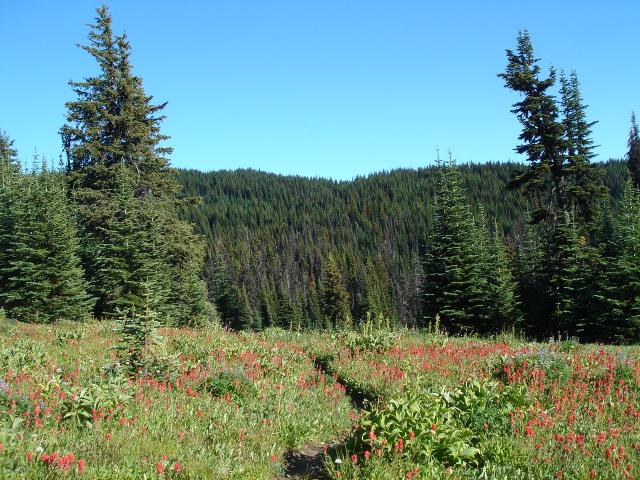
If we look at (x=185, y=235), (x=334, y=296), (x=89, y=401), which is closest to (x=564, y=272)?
(x=185, y=235)

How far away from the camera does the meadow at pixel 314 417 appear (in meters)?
5.39

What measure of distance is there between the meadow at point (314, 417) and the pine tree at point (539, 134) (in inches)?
A: 684

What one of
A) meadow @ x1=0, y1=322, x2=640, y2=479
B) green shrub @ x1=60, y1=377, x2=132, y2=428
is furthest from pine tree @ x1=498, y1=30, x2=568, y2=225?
green shrub @ x1=60, y1=377, x2=132, y2=428

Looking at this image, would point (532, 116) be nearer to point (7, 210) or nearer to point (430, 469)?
point (430, 469)

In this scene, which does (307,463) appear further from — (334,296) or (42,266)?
(334,296)

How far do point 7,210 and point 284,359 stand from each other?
22.5 metres

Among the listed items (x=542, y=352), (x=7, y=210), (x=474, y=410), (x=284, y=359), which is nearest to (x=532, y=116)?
(x=542, y=352)

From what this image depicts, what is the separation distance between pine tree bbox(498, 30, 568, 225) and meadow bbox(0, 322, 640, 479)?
1737 centimetres

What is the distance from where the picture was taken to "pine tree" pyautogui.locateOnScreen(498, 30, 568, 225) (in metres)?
26.7

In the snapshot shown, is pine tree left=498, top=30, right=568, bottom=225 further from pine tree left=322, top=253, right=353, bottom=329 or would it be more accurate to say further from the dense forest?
pine tree left=322, top=253, right=353, bottom=329

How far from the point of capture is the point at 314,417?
8.40 meters

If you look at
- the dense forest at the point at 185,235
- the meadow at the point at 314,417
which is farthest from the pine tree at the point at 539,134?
the meadow at the point at 314,417

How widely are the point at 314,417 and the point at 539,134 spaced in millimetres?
23888

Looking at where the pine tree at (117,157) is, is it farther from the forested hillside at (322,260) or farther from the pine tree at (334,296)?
the pine tree at (334,296)
